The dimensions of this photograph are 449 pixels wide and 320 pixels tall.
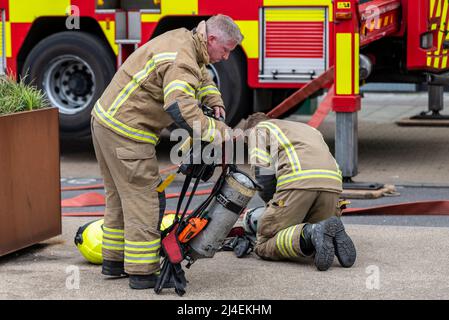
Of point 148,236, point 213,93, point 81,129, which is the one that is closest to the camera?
point 148,236

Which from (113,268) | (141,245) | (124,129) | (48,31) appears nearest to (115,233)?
(113,268)

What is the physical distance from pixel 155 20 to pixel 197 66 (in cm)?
472

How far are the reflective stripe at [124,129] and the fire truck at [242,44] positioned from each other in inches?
149

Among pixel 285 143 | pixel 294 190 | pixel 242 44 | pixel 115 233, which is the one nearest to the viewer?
pixel 115 233

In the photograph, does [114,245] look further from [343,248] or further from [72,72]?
[72,72]

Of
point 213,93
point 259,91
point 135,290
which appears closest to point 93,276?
point 135,290

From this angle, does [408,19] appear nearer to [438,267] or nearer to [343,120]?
[343,120]

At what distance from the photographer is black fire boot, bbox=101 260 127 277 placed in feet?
19.1

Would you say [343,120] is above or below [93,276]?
above

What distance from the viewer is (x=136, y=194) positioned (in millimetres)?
5551

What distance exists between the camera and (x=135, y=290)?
5.58 metres

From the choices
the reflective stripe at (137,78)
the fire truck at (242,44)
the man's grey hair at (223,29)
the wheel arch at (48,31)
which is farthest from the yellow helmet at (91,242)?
the wheel arch at (48,31)

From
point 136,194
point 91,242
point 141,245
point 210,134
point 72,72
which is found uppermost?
point 72,72

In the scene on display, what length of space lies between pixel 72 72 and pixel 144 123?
5.21 m
